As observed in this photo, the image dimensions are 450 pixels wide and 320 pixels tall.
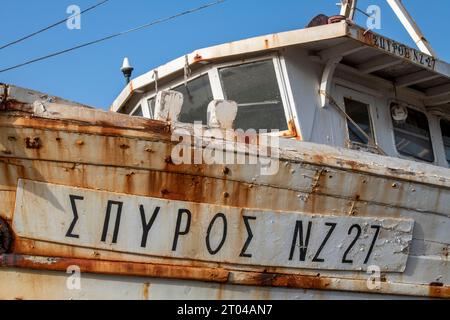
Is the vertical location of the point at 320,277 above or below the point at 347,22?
below

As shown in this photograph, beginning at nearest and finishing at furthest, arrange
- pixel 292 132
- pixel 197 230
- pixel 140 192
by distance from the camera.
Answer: pixel 140 192 < pixel 197 230 < pixel 292 132

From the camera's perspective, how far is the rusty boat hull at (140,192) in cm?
532

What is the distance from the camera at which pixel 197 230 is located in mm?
5543

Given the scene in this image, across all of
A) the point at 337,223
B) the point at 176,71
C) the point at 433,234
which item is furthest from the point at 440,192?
the point at 176,71

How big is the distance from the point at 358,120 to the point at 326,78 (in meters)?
0.66

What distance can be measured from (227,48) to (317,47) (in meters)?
0.93

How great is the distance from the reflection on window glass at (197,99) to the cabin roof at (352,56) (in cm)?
19

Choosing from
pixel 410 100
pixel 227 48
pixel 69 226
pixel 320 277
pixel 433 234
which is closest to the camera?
pixel 69 226

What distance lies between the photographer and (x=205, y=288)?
5582 millimetres

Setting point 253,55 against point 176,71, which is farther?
point 176,71

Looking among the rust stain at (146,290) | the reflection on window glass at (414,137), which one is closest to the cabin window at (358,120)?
the reflection on window glass at (414,137)

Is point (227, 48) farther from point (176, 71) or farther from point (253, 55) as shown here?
point (176, 71)

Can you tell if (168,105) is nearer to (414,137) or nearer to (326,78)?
(326,78)

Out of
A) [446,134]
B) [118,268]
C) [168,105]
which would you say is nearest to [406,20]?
[446,134]
